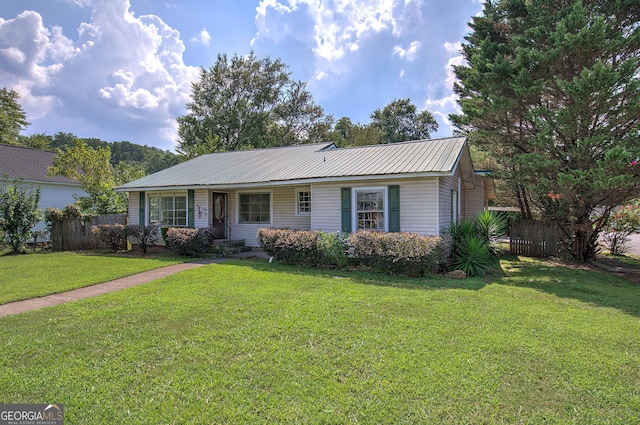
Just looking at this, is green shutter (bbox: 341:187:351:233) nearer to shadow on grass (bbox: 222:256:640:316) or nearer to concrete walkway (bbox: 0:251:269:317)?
shadow on grass (bbox: 222:256:640:316)

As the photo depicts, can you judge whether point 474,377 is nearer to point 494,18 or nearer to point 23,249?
point 494,18

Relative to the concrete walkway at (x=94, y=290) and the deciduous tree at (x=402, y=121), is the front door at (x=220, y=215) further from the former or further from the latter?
the deciduous tree at (x=402, y=121)

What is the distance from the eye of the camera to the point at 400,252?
8219mm

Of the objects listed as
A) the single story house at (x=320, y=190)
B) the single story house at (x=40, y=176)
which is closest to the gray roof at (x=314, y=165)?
the single story house at (x=320, y=190)

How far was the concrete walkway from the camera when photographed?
573cm

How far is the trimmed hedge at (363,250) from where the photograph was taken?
819cm

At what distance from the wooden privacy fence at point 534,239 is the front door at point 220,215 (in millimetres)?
11687

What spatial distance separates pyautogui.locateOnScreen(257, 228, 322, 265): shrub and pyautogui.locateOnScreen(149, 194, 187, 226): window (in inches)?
221

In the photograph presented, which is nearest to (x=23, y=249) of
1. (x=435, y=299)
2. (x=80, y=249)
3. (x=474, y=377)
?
(x=80, y=249)

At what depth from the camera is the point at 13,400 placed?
293 cm

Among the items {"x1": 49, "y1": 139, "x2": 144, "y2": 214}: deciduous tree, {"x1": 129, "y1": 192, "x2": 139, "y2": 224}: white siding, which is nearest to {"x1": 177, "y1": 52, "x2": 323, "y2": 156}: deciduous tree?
{"x1": 49, "y1": 139, "x2": 144, "y2": 214}: deciduous tree

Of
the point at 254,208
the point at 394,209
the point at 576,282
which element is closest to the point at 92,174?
the point at 254,208

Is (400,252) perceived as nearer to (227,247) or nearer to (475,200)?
(227,247)

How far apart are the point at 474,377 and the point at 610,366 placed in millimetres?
1563
